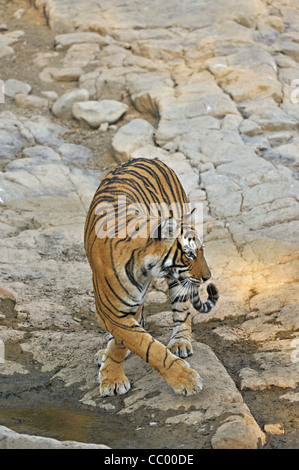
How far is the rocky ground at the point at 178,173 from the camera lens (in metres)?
3.82

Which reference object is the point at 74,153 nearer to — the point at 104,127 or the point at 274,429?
the point at 104,127

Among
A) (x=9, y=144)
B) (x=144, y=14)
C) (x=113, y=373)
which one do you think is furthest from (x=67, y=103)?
(x=113, y=373)

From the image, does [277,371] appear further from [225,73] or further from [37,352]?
[225,73]

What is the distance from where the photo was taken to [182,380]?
12.3 ft

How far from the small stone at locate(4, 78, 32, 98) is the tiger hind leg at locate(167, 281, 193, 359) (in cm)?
593

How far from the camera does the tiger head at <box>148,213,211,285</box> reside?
3596mm

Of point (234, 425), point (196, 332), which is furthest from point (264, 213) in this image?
point (234, 425)

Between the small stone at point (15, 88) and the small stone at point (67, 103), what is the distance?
0.61 metres

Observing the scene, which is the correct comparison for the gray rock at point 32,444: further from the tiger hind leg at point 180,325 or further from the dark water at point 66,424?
the tiger hind leg at point 180,325

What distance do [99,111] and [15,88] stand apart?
1.45 metres

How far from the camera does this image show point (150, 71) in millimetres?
9594

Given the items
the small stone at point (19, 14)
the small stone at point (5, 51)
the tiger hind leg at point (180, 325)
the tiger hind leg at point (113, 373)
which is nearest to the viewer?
the tiger hind leg at point (113, 373)

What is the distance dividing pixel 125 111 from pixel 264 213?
329cm

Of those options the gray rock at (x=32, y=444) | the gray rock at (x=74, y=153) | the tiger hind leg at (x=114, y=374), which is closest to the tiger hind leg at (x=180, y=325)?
the tiger hind leg at (x=114, y=374)
